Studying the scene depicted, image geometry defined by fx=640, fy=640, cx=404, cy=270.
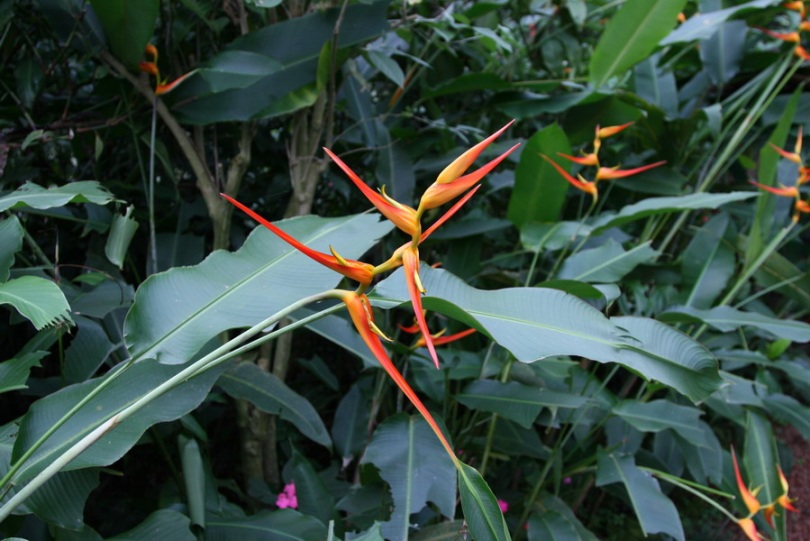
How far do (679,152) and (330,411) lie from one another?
97cm

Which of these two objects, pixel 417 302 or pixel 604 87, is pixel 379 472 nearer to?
pixel 417 302

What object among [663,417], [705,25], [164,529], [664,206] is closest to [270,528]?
[164,529]

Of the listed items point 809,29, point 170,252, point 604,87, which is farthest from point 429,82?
point 809,29

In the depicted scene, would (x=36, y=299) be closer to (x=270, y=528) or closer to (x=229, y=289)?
(x=229, y=289)

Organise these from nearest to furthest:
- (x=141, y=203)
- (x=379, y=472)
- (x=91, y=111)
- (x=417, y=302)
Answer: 1. (x=417, y=302)
2. (x=379, y=472)
3. (x=91, y=111)
4. (x=141, y=203)

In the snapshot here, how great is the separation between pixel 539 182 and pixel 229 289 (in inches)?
26.5

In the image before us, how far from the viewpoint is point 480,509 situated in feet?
1.72

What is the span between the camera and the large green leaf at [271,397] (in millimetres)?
844

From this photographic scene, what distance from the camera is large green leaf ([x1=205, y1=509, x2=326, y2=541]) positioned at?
30.5 inches

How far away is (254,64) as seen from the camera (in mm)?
909

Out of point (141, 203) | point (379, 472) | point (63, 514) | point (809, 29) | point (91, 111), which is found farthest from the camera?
point (809, 29)

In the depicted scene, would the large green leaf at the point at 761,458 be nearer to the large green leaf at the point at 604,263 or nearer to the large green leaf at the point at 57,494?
the large green leaf at the point at 604,263

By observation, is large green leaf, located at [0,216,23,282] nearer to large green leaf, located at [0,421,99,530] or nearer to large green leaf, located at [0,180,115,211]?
large green leaf, located at [0,180,115,211]

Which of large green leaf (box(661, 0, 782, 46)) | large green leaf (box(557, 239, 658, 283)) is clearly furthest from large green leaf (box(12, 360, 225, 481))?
large green leaf (box(661, 0, 782, 46))
